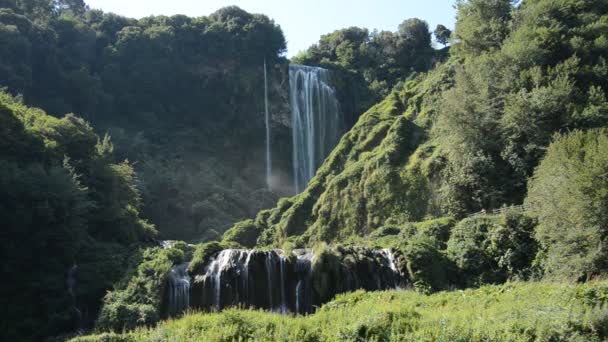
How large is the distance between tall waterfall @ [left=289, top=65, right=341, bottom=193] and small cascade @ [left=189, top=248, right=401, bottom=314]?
34431 millimetres

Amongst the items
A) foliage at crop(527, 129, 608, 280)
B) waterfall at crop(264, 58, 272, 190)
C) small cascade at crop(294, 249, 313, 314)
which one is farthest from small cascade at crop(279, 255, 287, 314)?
waterfall at crop(264, 58, 272, 190)

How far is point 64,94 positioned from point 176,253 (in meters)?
40.9

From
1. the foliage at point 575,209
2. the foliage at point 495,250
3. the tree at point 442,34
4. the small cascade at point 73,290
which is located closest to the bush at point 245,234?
the small cascade at point 73,290

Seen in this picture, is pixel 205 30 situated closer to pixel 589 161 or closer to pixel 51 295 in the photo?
pixel 51 295

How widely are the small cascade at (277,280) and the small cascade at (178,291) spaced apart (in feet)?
1.15

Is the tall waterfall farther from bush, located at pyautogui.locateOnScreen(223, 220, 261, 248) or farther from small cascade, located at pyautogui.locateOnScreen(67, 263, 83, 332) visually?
small cascade, located at pyautogui.locateOnScreen(67, 263, 83, 332)

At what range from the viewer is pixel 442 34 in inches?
3110

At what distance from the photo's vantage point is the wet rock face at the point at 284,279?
25062mm

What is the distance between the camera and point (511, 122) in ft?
98.8

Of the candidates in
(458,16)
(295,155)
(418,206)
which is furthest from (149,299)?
(295,155)

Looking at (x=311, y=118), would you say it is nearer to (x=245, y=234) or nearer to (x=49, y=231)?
(x=245, y=234)

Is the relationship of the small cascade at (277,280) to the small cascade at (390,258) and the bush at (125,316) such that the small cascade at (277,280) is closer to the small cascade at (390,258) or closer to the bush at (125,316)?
the small cascade at (390,258)

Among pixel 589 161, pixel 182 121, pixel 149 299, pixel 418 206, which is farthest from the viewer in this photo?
pixel 182 121

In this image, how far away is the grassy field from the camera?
12789 millimetres
